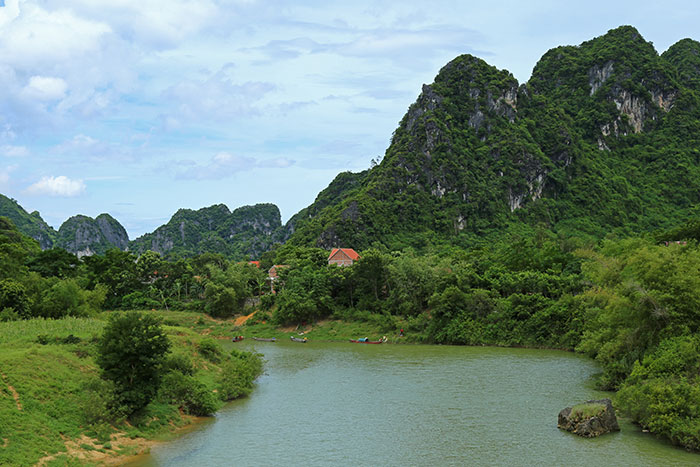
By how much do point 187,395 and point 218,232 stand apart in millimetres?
156850

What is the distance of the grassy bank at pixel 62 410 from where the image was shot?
62.5 feet

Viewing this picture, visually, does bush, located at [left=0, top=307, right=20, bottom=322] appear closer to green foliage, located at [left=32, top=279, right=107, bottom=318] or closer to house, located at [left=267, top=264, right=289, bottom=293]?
green foliage, located at [left=32, top=279, right=107, bottom=318]

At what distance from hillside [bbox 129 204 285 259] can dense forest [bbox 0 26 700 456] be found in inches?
24.6

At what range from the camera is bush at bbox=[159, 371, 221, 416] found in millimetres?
26141

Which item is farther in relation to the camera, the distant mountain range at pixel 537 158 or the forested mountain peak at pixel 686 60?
the forested mountain peak at pixel 686 60

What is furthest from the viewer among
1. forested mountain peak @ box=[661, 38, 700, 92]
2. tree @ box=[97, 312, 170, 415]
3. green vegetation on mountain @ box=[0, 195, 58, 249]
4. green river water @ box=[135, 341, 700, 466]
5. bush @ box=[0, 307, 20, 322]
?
green vegetation on mountain @ box=[0, 195, 58, 249]

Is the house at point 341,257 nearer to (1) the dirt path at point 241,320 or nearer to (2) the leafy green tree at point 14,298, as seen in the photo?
(1) the dirt path at point 241,320

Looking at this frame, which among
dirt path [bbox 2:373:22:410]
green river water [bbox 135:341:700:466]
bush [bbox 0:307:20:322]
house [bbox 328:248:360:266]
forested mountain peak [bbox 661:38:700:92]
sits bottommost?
green river water [bbox 135:341:700:466]

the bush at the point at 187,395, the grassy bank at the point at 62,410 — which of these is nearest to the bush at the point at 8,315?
the grassy bank at the point at 62,410

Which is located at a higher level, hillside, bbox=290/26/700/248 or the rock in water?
hillside, bbox=290/26/700/248

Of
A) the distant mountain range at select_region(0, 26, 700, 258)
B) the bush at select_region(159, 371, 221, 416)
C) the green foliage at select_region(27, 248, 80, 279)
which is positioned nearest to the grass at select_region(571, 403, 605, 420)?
the bush at select_region(159, 371, 221, 416)

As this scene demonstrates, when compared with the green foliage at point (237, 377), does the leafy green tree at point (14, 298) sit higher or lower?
higher

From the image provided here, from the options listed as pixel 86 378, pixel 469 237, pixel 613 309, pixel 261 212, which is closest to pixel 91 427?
pixel 86 378

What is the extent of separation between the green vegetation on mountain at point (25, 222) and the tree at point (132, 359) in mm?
136879
